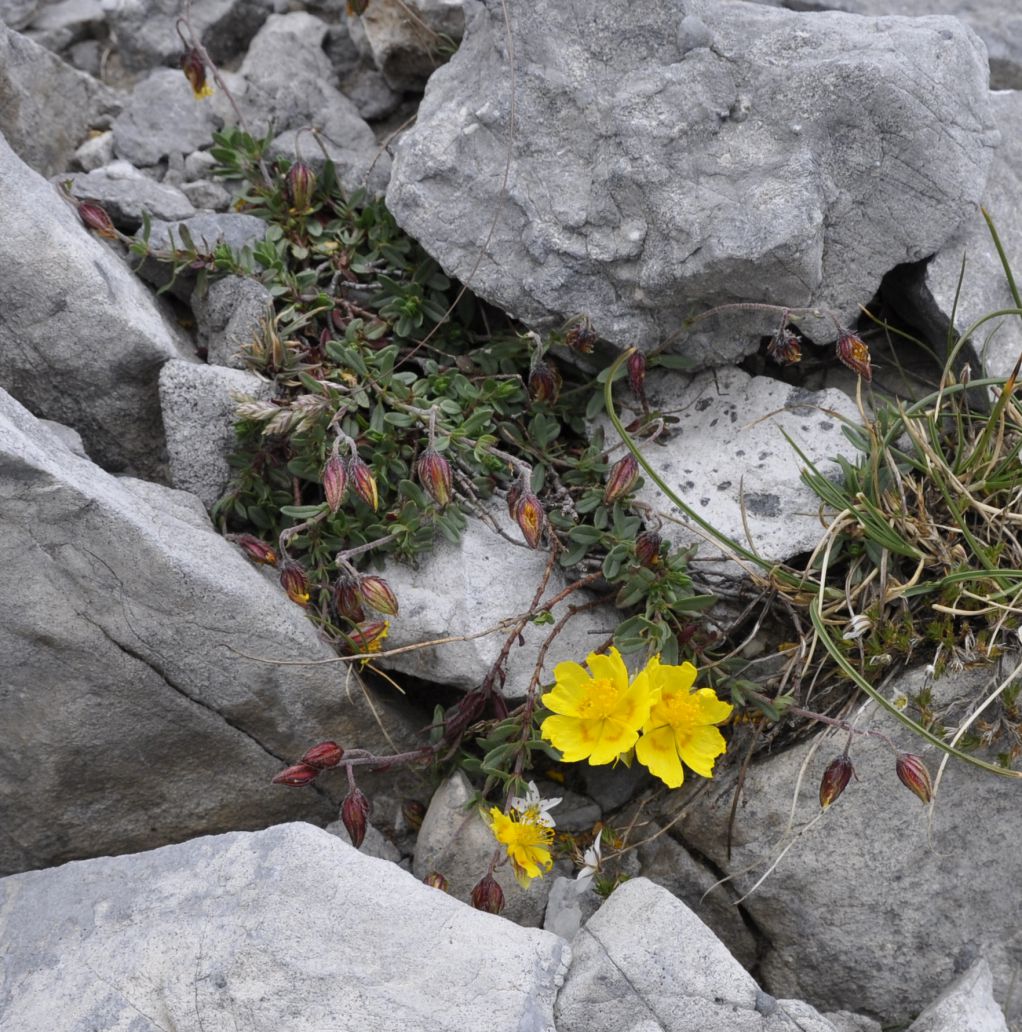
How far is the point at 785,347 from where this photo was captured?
3.43 metres

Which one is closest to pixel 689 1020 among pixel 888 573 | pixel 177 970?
pixel 177 970

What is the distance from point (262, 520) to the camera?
364cm

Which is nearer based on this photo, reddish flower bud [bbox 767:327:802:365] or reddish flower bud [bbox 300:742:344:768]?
reddish flower bud [bbox 300:742:344:768]

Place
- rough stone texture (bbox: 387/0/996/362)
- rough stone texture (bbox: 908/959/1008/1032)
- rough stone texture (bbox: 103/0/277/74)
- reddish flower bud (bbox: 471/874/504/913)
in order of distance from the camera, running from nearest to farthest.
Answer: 1. rough stone texture (bbox: 908/959/1008/1032)
2. reddish flower bud (bbox: 471/874/504/913)
3. rough stone texture (bbox: 387/0/996/362)
4. rough stone texture (bbox: 103/0/277/74)

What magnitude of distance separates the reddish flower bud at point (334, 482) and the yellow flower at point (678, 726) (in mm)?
953

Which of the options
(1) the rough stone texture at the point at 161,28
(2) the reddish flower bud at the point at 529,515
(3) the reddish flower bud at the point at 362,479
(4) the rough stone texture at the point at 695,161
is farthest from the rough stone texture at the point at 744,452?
(1) the rough stone texture at the point at 161,28

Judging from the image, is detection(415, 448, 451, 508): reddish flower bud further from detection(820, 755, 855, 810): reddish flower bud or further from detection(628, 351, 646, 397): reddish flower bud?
detection(820, 755, 855, 810): reddish flower bud

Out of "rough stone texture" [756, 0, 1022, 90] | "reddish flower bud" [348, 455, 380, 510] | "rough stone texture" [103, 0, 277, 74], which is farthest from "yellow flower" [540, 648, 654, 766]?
"rough stone texture" [103, 0, 277, 74]

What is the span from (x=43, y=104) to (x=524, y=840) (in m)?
3.04

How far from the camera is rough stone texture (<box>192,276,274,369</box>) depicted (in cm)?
377

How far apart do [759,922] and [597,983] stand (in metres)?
0.82

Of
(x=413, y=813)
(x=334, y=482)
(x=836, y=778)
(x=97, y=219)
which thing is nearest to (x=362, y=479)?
(x=334, y=482)

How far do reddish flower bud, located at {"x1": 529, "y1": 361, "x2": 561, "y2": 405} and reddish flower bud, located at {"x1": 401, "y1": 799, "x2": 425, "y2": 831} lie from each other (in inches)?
50.1

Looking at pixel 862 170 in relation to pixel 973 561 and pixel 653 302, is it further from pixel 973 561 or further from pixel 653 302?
pixel 973 561
